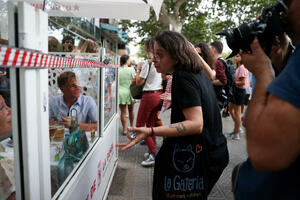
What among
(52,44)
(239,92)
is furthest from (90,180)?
(239,92)

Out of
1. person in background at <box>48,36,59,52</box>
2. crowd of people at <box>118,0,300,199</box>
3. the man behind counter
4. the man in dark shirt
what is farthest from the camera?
the man in dark shirt

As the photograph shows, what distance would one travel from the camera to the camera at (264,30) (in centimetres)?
83

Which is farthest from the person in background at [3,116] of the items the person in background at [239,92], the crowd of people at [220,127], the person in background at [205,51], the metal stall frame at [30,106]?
the person in background at [239,92]

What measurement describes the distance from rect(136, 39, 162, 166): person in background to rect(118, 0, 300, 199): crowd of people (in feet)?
7.20

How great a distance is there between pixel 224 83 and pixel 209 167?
2.21 metres

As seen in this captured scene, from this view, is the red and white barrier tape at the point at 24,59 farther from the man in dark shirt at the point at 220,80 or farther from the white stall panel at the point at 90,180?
the man in dark shirt at the point at 220,80

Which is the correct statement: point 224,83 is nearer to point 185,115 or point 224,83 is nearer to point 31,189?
point 185,115

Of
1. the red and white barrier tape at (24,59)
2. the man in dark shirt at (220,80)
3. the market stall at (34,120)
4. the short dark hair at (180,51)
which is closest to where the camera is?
the red and white barrier tape at (24,59)

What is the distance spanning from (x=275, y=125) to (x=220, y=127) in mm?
1096

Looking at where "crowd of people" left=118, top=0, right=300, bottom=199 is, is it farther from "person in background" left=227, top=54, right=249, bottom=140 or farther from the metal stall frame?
"person in background" left=227, top=54, right=249, bottom=140

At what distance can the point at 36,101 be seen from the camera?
1.02m

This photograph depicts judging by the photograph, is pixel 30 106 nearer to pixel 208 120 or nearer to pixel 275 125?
pixel 275 125

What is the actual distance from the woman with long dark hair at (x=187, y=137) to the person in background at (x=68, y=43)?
2.06 ft

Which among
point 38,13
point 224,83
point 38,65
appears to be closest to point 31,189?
point 38,65
